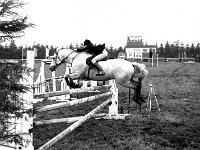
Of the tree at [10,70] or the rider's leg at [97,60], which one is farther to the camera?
the rider's leg at [97,60]

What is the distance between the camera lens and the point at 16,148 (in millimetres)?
3344

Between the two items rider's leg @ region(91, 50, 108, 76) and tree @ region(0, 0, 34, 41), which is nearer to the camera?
tree @ region(0, 0, 34, 41)

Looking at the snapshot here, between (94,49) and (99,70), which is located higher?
(94,49)

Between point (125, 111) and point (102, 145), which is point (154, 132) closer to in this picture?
point (102, 145)

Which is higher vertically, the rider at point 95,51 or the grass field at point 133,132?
the rider at point 95,51

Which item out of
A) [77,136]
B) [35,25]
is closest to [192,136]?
[77,136]

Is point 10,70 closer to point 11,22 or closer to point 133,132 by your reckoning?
point 11,22

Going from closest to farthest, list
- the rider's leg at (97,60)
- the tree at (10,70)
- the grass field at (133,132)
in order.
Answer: the tree at (10,70) → the grass field at (133,132) → the rider's leg at (97,60)

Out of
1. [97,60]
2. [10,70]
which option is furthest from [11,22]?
[97,60]

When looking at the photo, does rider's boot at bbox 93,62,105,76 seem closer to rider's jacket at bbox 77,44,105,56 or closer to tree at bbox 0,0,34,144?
A: rider's jacket at bbox 77,44,105,56

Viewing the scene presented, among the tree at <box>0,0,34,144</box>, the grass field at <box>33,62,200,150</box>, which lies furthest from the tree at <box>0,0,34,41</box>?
the grass field at <box>33,62,200,150</box>

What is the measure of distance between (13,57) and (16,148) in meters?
1.43

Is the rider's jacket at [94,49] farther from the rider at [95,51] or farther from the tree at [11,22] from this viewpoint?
the tree at [11,22]

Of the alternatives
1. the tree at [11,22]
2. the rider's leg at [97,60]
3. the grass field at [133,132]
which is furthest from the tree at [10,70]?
the rider's leg at [97,60]
